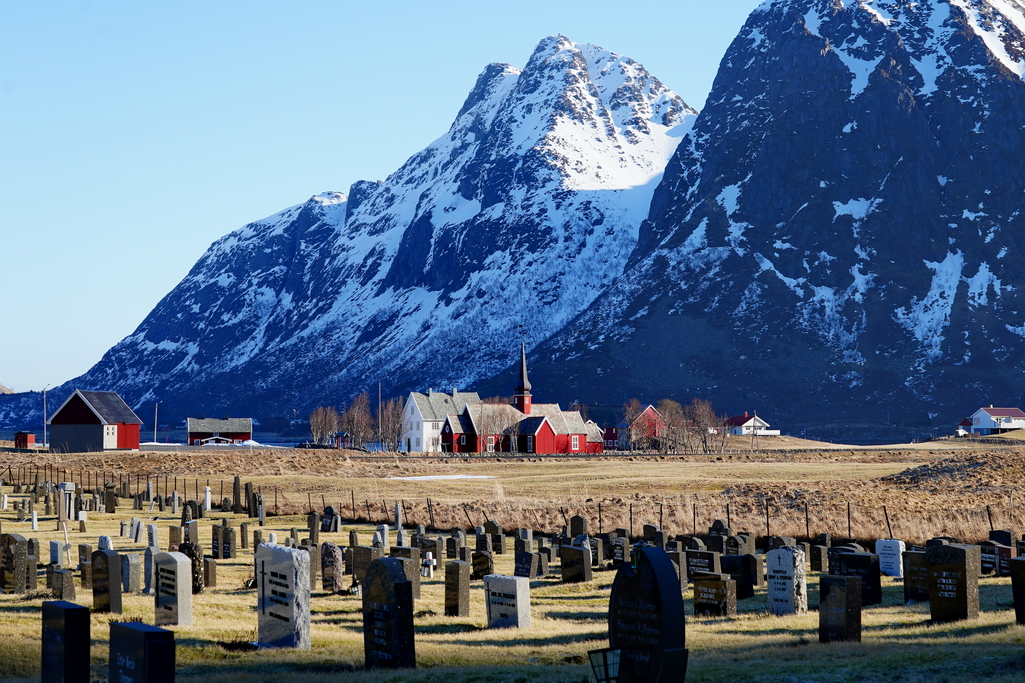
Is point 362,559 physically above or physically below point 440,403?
below

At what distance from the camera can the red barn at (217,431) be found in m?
138

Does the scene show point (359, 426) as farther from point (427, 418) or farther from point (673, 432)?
point (673, 432)

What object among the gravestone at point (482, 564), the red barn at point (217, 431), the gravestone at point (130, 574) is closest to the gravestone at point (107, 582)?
the gravestone at point (130, 574)

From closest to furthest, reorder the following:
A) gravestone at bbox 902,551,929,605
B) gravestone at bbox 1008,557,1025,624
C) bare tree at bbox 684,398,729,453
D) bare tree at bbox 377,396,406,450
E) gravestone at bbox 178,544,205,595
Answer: gravestone at bbox 1008,557,1025,624 → gravestone at bbox 902,551,929,605 → gravestone at bbox 178,544,205,595 → bare tree at bbox 684,398,729,453 → bare tree at bbox 377,396,406,450

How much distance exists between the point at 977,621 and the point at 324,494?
140ft

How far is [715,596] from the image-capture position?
2373cm

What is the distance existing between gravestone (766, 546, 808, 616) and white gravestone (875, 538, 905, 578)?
275 inches

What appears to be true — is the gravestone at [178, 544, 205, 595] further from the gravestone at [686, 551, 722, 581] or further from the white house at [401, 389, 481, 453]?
the white house at [401, 389, 481, 453]

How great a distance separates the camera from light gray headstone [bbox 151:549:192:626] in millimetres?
21328

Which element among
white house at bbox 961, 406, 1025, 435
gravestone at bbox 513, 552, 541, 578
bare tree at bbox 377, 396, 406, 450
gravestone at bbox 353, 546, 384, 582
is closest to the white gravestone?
gravestone at bbox 513, 552, 541, 578

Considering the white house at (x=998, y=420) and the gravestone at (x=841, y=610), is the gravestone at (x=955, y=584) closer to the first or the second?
the gravestone at (x=841, y=610)

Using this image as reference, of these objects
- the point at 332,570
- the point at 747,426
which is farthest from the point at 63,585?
the point at 747,426

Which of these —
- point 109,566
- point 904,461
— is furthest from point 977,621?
point 904,461

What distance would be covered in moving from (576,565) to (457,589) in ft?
21.4
